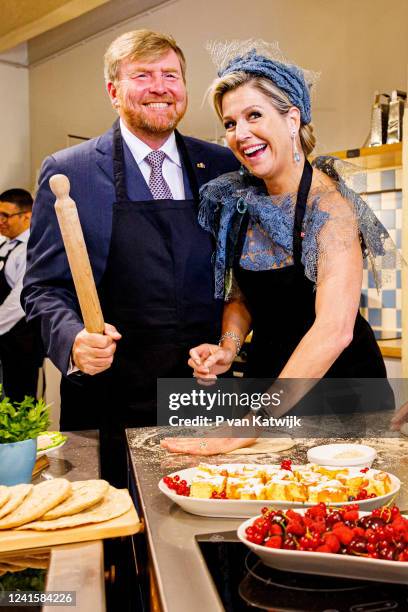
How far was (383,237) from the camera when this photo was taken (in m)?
1.92

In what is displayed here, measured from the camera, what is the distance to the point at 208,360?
1.81 meters

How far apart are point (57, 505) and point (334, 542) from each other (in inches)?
18.9

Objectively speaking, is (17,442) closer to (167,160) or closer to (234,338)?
(234,338)

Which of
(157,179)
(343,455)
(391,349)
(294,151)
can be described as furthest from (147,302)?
(391,349)

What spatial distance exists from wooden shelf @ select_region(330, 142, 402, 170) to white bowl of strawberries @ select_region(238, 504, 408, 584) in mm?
2692

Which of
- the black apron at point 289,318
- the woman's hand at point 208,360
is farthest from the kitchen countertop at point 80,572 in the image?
the black apron at point 289,318

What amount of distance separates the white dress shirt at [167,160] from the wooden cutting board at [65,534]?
1216 millimetres

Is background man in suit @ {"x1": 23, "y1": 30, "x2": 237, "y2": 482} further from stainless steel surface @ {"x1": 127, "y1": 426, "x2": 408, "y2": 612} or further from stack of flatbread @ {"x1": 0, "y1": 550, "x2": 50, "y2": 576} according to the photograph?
stack of flatbread @ {"x1": 0, "y1": 550, "x2": 50, "y2": 576}

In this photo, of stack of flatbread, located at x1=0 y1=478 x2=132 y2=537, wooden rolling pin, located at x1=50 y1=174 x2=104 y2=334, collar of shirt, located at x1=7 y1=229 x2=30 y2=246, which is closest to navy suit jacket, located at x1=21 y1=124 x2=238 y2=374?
wooden rolling pin, located at x1=50 y1=174 x2=104 y2=334

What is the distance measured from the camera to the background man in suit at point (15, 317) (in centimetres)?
492

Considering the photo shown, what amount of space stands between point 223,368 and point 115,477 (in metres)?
0.43

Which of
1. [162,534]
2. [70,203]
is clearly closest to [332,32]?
[70,203]

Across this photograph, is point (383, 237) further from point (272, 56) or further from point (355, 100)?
point (355, 100)

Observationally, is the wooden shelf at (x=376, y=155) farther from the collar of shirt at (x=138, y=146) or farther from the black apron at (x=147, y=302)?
the black apron at (x=147, y=302)
